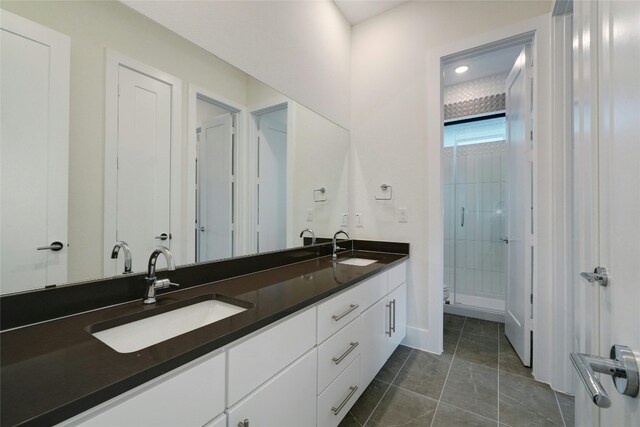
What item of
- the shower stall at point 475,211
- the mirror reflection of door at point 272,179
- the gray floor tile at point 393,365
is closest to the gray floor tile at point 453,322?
the shower stall at point 475,211

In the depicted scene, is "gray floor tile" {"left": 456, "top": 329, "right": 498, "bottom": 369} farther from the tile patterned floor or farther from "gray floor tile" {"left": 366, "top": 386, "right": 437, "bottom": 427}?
"gray floor tile" {"left": 366, "top": 386, "right": 437, "bottom": 427}

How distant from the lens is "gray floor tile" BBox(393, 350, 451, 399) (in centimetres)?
175

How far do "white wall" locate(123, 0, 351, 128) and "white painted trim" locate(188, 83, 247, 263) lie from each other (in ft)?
0.76

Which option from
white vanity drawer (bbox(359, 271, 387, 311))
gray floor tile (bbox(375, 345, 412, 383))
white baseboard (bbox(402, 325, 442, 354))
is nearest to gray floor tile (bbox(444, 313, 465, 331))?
white baseboard (bbox(402, 325, 442, 354))

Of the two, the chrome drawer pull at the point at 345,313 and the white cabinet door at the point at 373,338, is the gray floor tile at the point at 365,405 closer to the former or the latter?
the white cabinet door at the point at 373,338

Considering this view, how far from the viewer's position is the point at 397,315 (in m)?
2.09

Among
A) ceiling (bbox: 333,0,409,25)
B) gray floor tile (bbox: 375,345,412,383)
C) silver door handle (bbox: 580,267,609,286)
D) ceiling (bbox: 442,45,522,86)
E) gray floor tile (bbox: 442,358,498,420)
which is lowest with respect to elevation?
gray floor tile (bbox: 375,345,412,383)

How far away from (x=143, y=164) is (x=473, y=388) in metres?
2.29

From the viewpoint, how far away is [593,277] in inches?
29.6

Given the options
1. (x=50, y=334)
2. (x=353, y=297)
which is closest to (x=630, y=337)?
(x=353, y=297)

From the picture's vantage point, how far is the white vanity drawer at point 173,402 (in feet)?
1.72

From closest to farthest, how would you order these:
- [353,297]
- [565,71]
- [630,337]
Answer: [630,337]
[353,297]
[565,71]

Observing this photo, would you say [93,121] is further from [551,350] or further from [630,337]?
[551,350]

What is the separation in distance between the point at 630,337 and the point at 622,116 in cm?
46
